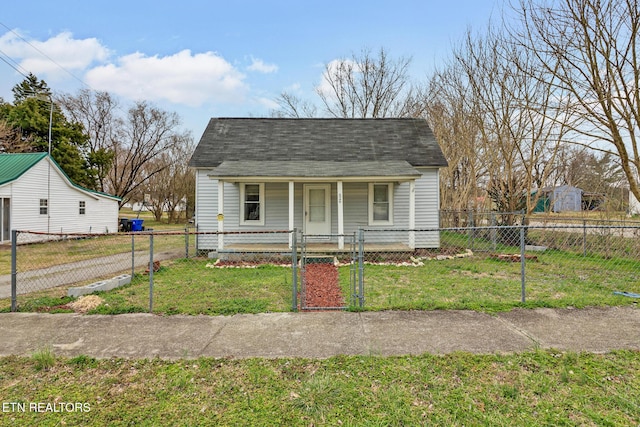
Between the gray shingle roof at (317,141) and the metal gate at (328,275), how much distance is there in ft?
11.5

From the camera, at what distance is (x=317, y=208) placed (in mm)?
11273

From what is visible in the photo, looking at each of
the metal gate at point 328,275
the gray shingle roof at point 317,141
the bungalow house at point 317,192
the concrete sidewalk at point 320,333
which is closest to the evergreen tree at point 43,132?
the gray shingle roof at point 317,141

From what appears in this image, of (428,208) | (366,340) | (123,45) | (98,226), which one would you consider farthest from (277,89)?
(366,340)

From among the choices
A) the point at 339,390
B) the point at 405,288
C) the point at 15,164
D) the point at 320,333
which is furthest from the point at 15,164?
the point at 339,390

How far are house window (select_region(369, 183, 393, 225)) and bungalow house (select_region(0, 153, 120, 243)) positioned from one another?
14.8 meters

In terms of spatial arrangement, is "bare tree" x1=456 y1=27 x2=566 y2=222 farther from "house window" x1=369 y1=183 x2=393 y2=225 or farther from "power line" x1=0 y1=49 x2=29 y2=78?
"power line" x1=0 y1=49 x2=29 y2=78

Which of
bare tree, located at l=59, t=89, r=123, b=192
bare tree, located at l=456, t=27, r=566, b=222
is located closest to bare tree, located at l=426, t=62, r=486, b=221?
bare tree, located at l=456, t=27, r=566, b=222

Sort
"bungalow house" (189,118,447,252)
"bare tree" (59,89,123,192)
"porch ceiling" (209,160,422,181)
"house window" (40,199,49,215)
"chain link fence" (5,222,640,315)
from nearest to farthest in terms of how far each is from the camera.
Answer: "chain link fence" (5,222,640,315) < "porch ceiling" (209,160,422,181) < "bungalow house" (189,118,447,252) < "house window" (40,199,49,215) < "bare tree" (59,89,123,192)

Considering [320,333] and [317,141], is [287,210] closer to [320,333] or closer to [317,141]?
[317,141]

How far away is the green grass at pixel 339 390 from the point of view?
7.82 feet

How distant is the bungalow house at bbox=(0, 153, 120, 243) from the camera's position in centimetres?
1312

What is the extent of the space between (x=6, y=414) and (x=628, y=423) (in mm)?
4731

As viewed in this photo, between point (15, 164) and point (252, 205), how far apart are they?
11.9 m

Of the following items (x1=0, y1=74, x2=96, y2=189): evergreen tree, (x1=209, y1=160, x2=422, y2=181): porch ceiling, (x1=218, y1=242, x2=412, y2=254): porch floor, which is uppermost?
(x1=0, y1=74, x2=96, y2=189): evergreen tree
